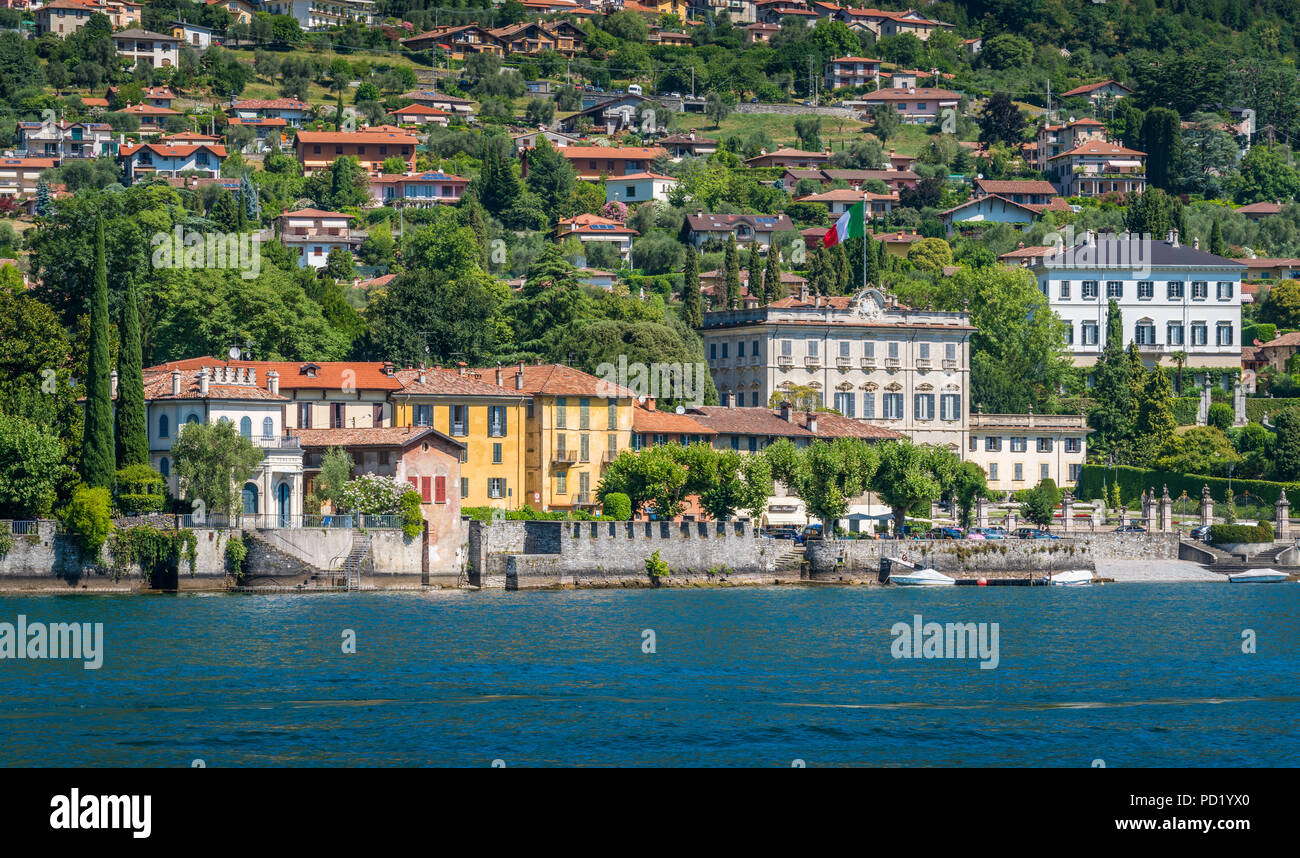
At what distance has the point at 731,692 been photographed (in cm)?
4438

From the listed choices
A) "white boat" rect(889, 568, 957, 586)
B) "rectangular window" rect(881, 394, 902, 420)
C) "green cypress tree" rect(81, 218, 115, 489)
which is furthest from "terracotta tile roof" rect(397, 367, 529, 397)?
"rectangular window" rect(881, 394, 902, 420)

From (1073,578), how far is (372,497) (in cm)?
3021

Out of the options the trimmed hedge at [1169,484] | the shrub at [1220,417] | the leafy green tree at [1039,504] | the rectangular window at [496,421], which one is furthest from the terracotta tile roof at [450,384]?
the shrub at [1220,417]

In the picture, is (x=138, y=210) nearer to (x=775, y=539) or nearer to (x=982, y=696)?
(x=775, y=539)

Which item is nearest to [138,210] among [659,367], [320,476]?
[659,367]

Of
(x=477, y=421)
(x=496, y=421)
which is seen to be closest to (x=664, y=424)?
(x=496, y=421)

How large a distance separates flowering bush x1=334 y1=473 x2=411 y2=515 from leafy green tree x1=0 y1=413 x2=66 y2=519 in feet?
33.7

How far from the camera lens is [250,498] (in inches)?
2749

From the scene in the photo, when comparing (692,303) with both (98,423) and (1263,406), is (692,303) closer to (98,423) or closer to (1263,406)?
(1263,406)

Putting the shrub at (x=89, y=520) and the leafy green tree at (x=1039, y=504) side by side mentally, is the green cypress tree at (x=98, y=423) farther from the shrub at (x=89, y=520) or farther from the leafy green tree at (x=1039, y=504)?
the leafy green tree at (x=1039, y=504)

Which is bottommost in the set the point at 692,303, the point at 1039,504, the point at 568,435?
the point at 1039,504

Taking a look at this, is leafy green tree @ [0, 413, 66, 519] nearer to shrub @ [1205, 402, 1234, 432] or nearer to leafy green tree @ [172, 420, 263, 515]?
leafy green tree @ [172, 420, 263, 515]

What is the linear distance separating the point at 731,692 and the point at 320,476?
31.0 m

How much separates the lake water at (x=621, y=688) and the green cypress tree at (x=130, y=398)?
6.63 m
